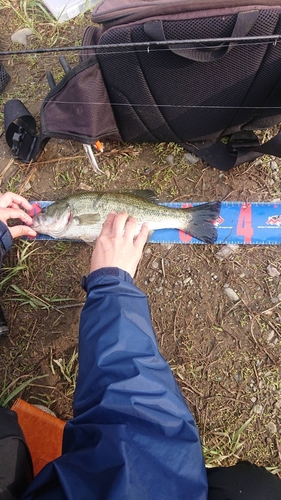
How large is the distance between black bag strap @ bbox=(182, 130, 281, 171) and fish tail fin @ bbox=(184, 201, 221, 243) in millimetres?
463

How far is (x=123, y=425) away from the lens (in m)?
1.68

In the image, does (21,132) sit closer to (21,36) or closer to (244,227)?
(21,36)

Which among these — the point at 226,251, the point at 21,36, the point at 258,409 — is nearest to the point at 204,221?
the point at 226,251

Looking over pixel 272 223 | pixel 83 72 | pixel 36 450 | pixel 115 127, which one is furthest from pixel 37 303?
pixel 272 223

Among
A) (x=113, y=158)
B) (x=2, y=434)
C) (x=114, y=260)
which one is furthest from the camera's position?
(x=113, y=158)

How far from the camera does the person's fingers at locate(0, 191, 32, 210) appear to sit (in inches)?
127

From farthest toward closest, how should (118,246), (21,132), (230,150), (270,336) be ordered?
(21,132) → (230,150) → (270,336) → (118,246)

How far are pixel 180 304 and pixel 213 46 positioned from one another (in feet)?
6.47

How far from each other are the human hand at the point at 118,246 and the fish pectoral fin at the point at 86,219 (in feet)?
2.21

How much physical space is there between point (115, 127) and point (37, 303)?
5.64 feet

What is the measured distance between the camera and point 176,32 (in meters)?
2.51

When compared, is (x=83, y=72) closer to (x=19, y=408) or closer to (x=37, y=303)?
(x=37, y=303)

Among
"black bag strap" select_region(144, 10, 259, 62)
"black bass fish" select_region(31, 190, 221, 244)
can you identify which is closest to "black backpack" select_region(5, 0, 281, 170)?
"black bag strap" select_region(144, 10, 259, 62)

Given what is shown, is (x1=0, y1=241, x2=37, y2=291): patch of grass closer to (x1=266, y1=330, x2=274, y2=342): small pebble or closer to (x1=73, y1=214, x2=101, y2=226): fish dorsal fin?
(x1=73, y1=214, x2=101, y2=226): fish dorsal fin
